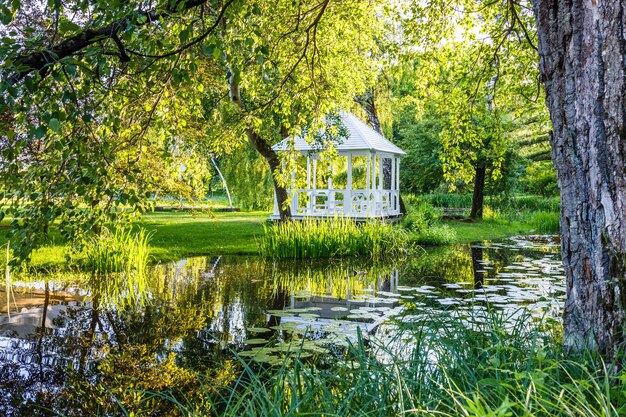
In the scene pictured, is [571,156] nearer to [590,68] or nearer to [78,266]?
[590,68]

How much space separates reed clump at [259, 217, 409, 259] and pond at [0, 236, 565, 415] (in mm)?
714

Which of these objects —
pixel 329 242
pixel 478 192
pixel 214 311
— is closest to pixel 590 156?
pixel 214 311

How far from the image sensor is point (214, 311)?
6.83 m

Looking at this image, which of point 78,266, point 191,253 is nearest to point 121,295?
point 78,266

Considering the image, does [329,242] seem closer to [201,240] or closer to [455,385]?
[201,240]

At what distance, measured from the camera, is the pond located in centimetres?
451

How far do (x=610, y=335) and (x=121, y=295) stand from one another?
6223 millimetres

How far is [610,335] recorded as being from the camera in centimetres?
298

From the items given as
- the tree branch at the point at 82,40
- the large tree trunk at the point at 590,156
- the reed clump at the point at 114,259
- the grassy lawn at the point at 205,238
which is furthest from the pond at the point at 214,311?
the tree branch at the point at 82,40

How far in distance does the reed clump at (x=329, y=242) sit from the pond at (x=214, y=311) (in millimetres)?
714

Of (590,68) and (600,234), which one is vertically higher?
(590,68)

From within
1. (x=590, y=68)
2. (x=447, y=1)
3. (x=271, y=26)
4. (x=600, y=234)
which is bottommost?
(x=600, y=234)

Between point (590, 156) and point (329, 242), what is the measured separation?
9.61m

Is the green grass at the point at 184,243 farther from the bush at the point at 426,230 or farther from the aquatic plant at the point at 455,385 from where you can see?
the aquatic plant at the point at 455,385
